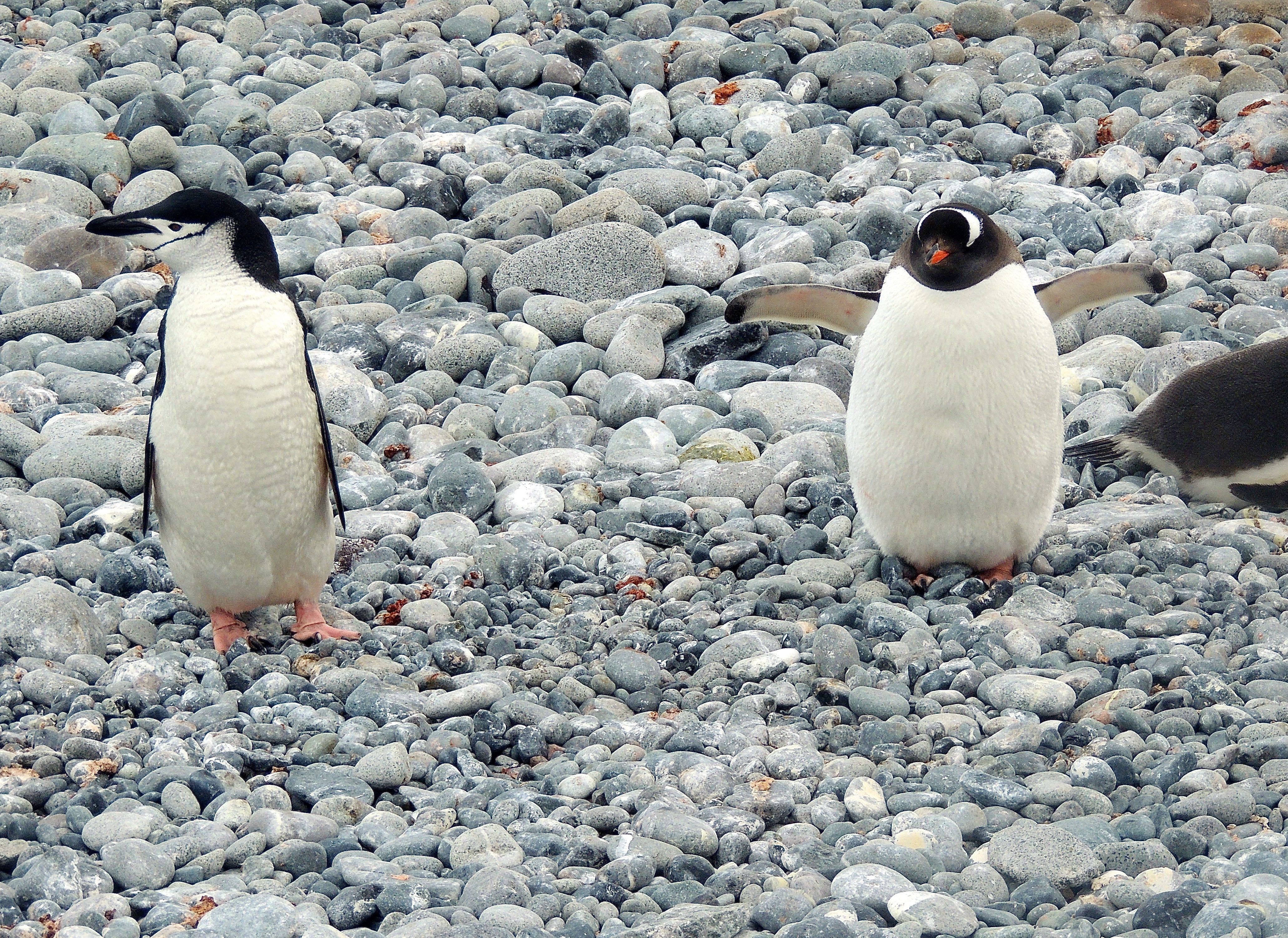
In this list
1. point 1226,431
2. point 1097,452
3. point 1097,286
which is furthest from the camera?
point 1097,452

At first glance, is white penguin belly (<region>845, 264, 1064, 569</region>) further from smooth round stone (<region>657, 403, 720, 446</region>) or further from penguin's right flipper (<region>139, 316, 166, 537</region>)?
penguin's right flipper (<region>139, 316, 166, 537</region>)

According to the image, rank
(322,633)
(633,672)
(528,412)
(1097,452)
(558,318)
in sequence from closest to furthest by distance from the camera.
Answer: (633,672) → (322,633) → (1097,452) → (528,412) → (558,318)

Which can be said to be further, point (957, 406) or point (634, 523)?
point (634, 523)

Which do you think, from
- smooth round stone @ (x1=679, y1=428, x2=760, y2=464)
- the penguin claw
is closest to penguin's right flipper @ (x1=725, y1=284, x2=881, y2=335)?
smooth round stone @ (x1=679, y1=428, x2=760, y2=464)

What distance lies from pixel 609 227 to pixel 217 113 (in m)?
3.15

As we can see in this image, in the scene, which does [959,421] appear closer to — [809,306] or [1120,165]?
[809,306]

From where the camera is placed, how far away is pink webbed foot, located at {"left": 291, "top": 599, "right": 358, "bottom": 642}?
3.89 metres

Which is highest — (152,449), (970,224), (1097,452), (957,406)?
(970,224)

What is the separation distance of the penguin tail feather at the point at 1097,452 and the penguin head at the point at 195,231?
288cm

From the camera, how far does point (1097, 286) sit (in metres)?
4.44

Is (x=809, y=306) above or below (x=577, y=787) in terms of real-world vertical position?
above

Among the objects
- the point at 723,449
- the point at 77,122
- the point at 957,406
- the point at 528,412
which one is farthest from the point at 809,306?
the point at 77,122

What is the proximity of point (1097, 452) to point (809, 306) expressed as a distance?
124 cm

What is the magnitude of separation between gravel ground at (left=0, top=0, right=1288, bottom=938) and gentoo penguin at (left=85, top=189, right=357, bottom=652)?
0.62 ft
